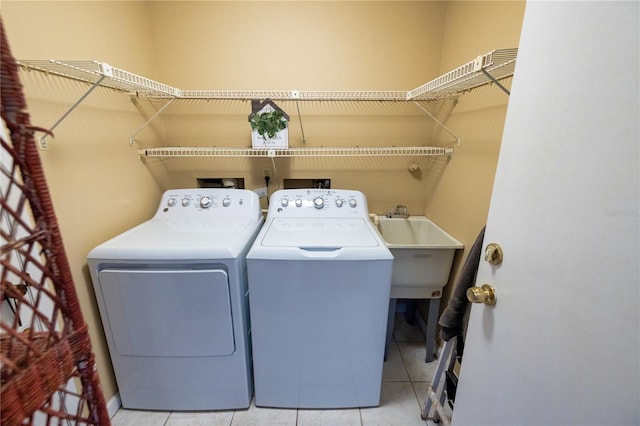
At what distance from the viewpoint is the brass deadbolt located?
2.53 feet

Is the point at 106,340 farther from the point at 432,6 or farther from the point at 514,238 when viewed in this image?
the point at 432,6

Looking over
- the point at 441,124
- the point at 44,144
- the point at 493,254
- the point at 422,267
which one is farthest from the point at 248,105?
the point at 493,254

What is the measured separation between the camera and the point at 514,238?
72 centimetres

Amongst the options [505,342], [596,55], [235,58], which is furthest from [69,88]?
[505,342]

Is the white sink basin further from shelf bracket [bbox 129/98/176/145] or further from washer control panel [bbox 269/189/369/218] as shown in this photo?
shelf bracket [bbox 129/98/176/145]

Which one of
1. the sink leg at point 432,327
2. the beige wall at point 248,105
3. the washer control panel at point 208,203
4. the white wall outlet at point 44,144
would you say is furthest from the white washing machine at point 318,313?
the white wall outlet at point 44,144

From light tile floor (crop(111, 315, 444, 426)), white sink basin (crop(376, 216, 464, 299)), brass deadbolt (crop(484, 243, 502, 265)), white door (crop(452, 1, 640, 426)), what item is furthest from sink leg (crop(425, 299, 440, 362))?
brass deadbolt (crop(484, 243, 502, 265))

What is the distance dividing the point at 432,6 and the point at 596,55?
1.78 metres

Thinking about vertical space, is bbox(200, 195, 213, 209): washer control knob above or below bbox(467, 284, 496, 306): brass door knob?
above

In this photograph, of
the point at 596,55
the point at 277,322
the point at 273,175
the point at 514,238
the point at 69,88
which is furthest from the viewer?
the point at 273,175

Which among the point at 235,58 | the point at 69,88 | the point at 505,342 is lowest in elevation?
the point at 505,342

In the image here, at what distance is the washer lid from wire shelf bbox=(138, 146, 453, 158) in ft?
1.65

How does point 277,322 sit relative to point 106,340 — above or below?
Result: above

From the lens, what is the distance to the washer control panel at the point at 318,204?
179 cm
